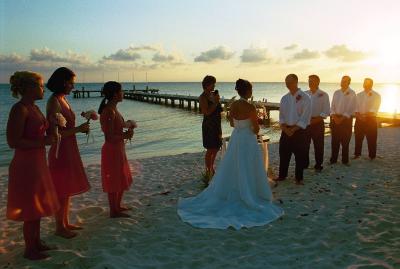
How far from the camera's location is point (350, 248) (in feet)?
14.6

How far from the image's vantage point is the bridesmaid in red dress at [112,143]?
527 cm

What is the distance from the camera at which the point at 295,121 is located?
7.38 meters

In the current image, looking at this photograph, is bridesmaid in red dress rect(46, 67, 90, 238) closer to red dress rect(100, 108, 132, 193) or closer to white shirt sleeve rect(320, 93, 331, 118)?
red dress rect(100, 108, 132, 193)

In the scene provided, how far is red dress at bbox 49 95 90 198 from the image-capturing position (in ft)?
15.0

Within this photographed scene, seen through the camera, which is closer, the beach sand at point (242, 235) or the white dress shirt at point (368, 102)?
the beach sand at point (242, 235)

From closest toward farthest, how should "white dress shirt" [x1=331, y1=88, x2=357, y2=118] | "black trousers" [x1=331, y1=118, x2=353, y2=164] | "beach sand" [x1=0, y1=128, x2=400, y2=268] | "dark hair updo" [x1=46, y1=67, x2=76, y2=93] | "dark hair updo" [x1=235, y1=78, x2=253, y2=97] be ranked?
"beach sand" [x1=0, y1=128, x2=400, y2=268] < "dark hair updo" [x1=46, y1=67, x2=76, y2=93] < "dark hair updo" [x1=235, y1=78, x2=253, y2=97] < "white dress shirt" [x1=331, y1=88, x2=357, y2=118] < "black trousers" [x1=331, y1=118, x2=353, y2=164]

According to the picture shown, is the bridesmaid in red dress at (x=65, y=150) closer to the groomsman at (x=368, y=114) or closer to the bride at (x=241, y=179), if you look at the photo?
the bride at (x=241, y=179)

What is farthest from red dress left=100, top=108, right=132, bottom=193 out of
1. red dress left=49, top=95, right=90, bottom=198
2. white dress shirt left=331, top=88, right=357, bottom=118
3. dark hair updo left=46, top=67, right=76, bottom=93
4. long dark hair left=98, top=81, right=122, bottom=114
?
white dress shirt left=331, top=88, right=357, bottom=118

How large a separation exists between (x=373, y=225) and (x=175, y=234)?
9.65ft

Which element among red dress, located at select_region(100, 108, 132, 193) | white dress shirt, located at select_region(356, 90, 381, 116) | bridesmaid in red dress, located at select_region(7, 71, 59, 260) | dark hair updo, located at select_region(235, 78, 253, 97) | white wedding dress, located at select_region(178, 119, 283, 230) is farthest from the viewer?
white dress shirt, located at select_region(356, 90, 381, 116)

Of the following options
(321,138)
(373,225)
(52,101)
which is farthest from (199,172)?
(52,101)

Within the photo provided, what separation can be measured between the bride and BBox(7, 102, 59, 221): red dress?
7.76 ft

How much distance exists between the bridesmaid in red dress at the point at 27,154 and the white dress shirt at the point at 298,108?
4.94 metres

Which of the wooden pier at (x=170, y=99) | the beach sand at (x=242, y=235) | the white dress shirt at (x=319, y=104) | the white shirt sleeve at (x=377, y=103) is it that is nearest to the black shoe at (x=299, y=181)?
the beach sand at (x=242, y=235)
